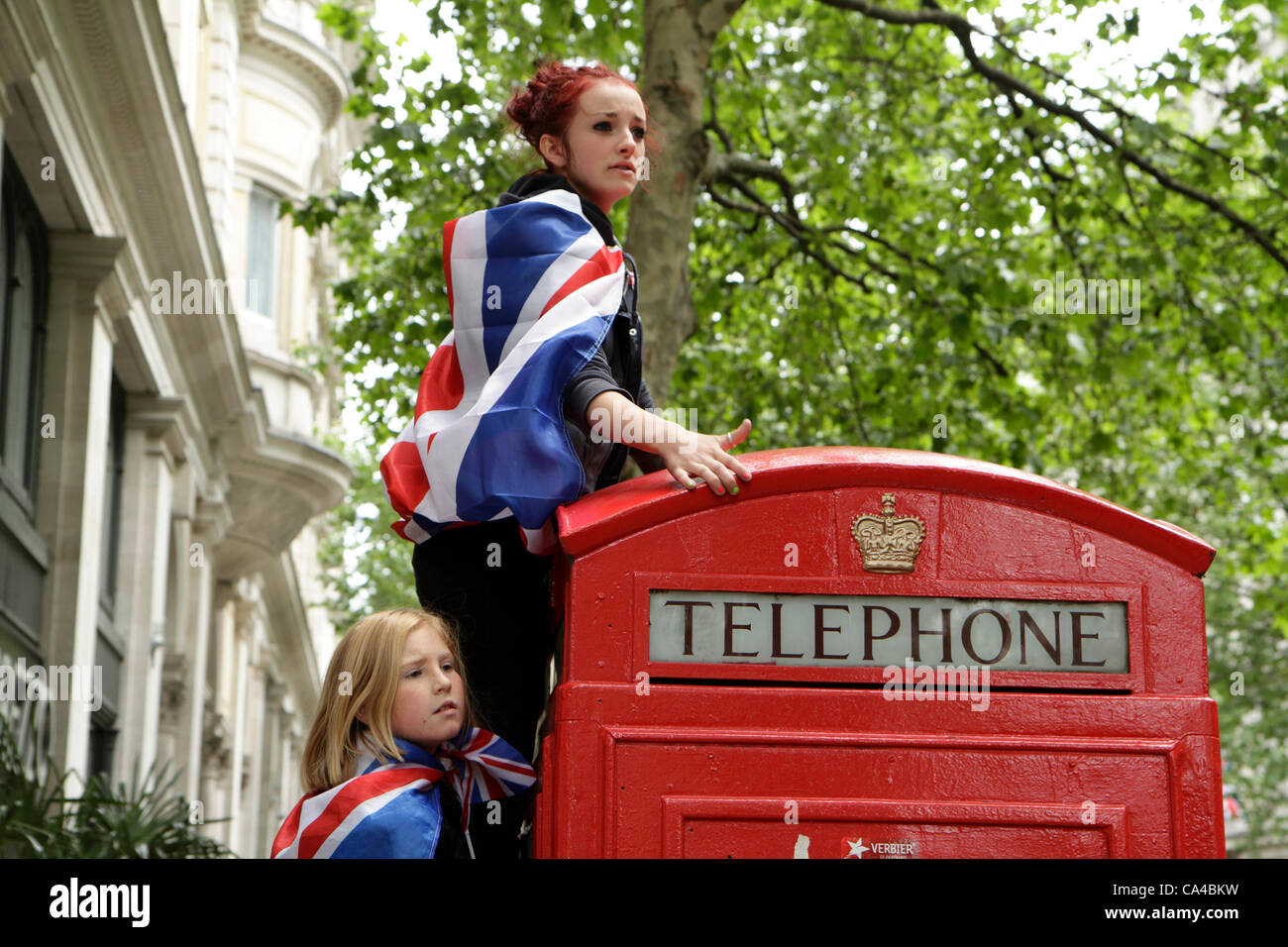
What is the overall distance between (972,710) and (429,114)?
34.4 feet

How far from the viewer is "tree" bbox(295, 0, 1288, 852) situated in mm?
12148

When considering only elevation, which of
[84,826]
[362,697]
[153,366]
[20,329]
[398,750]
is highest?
[153,366]

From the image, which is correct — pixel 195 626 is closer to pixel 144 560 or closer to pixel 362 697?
pixel 144 560

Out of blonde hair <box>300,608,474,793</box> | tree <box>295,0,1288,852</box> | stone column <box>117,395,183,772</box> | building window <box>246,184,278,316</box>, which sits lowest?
blonde hair <box>300,608,474,793</box>

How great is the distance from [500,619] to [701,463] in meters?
0.68

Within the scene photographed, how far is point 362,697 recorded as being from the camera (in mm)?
3344

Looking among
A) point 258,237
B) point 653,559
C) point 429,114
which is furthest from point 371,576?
point 653,559

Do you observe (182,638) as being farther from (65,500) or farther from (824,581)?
(824,581)

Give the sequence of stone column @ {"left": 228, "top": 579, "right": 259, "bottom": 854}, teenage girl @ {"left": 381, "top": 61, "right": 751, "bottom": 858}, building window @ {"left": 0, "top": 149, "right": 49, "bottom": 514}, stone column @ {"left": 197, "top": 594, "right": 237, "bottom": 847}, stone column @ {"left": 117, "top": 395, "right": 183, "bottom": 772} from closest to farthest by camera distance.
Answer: teenage girl @ {"left": 381, "top": 61, "right": 751, "bottom": 858} < building window @ {"left": 0, "top": 149, "right": 49, "bottom": 514} < stone column @ {"left": 117, "top": 395, "right": 183, "bottom": 772} < stone column @ {"left": 197, "top": 594, "right": 237, "bottom": 847} < stone column @ {"left": 228, "top": 579, "right": 259, "bottom": 854}

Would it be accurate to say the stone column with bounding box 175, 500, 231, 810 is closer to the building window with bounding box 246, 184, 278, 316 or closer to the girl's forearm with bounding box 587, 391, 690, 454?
the building window with bounding box 246, 184, 278, 316

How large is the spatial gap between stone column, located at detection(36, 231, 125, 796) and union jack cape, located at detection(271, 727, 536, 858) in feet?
27.9

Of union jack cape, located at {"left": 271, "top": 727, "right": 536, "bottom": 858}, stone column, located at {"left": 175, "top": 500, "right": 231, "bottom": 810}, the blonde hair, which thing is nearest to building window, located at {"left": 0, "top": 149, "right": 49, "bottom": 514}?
stone column, located at {"left": 175, "top": 500, "right": 231, "bottom": 810}

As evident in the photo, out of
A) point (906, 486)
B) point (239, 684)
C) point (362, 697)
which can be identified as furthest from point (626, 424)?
point (239, 684)

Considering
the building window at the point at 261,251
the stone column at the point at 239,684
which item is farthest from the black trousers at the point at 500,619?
the stone column at the point at 239,684
